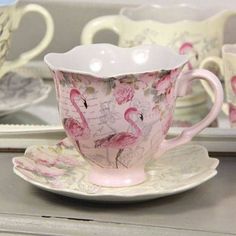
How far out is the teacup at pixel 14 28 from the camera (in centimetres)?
67

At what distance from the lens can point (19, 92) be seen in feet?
2.35

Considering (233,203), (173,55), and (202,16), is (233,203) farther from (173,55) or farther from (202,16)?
(202,16)

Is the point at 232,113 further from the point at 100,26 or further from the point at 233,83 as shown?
the point at 100,26

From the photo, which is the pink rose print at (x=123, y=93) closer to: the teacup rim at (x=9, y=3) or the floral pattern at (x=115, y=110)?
the floral pattern at (x=115, y=110)

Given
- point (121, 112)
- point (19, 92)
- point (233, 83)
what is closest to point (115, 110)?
point (121, 112)

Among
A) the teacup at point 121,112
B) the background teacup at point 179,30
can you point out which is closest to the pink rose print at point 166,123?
the teacup at point 121,112

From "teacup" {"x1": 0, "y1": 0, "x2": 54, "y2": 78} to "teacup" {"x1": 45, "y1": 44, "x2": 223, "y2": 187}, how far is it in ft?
0.44

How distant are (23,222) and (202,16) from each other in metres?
0.30

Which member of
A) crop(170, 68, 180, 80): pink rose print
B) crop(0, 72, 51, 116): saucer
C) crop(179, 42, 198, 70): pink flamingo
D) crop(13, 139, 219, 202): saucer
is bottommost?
crop(13, 139, 219, 202): saucer

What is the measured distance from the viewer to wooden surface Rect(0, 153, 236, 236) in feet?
1.56

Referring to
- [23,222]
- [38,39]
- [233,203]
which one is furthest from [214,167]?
[38,39]

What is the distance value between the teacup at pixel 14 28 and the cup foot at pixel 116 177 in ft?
0.64

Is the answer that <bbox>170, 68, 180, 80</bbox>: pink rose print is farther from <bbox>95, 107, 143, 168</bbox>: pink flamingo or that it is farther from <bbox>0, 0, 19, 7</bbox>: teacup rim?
<bbox>0, 0, 19, 7</bbox>: teacup rim

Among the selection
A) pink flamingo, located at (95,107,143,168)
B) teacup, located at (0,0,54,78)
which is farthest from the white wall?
pink flamingo, located at (95,107,143,168)
